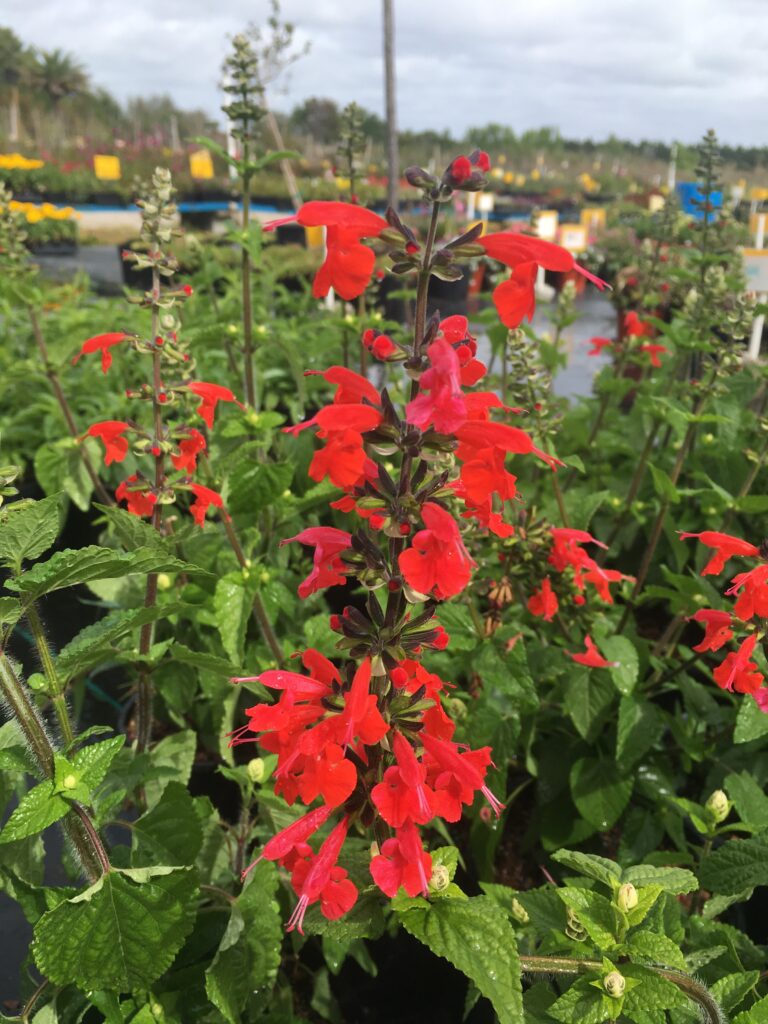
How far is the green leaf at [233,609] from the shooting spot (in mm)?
1583

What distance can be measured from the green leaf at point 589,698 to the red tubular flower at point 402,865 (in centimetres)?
88

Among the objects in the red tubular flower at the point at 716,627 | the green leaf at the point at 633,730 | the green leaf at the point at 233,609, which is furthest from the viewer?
the green leaf at the point at 633,730

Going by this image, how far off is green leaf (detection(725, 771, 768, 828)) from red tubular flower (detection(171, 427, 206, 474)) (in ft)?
4.00

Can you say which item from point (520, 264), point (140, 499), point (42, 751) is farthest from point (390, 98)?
point (42, 751)

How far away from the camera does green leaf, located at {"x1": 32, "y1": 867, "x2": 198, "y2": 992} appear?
3.23 feet

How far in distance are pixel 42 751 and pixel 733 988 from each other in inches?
39.8

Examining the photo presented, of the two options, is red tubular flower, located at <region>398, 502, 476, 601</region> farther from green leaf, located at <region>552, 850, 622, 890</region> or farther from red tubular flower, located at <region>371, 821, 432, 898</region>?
green leaf, located at <region>552, 850, 622, 890</region>

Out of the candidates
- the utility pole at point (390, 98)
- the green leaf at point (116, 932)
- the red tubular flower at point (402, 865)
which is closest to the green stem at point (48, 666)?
the green leaf at point (116, 932)

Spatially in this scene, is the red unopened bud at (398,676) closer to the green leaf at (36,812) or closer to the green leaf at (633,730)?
the green leaf at (36,812)

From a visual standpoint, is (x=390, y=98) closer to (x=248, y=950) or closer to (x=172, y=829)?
(x=172, y=829)

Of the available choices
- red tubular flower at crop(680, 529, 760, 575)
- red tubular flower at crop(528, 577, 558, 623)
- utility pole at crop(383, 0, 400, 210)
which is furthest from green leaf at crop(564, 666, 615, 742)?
utility pole at crop(383, 0, 400, 210)

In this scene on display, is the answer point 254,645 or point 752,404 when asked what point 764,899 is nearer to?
point 254,645

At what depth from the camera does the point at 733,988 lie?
106 cm

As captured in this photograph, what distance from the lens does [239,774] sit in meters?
1.31
